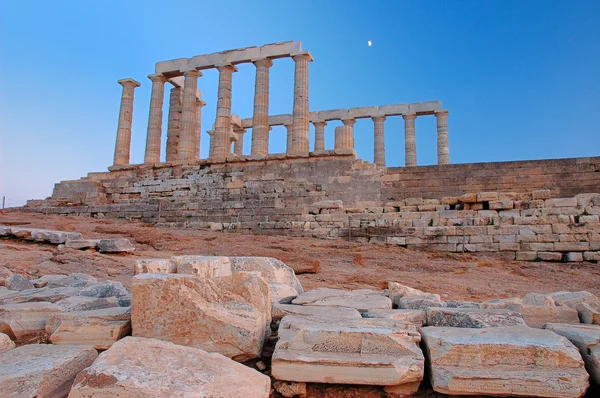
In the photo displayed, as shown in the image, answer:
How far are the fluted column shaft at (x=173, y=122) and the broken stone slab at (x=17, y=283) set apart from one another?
1954cm

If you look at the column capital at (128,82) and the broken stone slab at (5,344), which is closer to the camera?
the broken stone slab at (5,344)

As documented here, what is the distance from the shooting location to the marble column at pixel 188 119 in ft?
71.6

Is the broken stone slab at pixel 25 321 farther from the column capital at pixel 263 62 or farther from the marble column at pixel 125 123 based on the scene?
the marble column at pixel 125 123

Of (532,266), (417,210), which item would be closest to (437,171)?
(417,210)

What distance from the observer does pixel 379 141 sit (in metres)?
26.5

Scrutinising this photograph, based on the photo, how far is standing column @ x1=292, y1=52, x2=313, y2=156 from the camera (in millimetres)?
19453

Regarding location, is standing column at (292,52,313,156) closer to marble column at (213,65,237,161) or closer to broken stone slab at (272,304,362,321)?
marble column at (213,65,237,161)

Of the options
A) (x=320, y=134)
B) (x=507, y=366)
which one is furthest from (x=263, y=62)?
(x=507, y=366)

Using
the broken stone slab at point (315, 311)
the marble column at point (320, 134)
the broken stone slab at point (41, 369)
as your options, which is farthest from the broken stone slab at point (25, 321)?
the marble column at point (320, 134)

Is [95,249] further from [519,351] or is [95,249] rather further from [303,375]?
[519,351]

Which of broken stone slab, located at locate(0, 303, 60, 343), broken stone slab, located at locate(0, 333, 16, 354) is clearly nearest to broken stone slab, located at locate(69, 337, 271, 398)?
broken stone slab, located at locate(0, 333, 16, 354)

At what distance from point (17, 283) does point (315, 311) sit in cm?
420

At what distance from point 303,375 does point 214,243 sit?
339 inches

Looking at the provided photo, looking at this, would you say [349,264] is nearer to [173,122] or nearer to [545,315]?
[545,315]
